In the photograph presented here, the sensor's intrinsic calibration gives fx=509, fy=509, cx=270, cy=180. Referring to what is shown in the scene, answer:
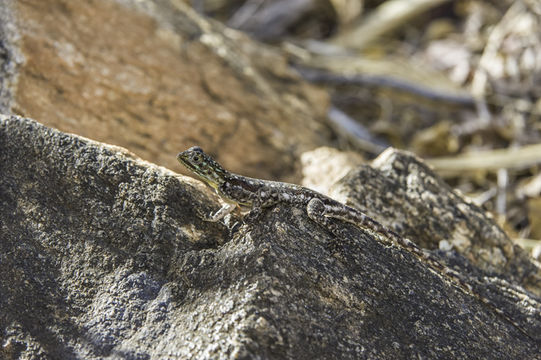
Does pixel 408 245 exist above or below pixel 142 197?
below

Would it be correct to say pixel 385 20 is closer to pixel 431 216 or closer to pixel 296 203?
pixel 431 216

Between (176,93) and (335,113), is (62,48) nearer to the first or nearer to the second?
(176,93)

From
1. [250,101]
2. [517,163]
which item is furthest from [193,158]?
[517,163]

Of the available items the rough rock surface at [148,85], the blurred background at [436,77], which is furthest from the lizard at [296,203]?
the blurred background at [436,77]

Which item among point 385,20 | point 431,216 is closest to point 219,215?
point 431,216

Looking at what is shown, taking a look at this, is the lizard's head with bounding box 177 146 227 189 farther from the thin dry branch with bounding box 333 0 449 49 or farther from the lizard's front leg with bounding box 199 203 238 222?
the thin dry branch with bounding box 333 0 449 49

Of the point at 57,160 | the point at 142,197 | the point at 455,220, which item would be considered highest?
the point at 57,160

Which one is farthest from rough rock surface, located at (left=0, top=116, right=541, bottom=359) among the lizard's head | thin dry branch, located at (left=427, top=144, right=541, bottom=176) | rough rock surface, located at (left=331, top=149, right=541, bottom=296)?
thin dry branch, located at (left=427, top=144, right=541, bottom=176)
